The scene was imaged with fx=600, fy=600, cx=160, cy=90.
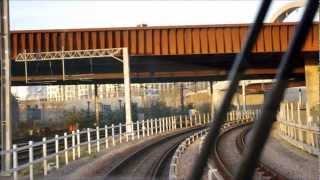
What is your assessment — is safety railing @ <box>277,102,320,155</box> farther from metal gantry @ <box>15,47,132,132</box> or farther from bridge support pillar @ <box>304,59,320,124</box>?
metal gantry @ <box>15,47,132,132</box>

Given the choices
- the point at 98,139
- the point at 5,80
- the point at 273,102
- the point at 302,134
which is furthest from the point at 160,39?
the point at 273,102

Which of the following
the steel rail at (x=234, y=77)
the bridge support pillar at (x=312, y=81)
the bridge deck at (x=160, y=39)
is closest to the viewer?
the steel rail at (x=234, y=77)

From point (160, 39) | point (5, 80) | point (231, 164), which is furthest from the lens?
point (160, 39)

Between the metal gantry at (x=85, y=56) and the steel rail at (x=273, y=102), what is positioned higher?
the metal gantry at (x=85, y=56)

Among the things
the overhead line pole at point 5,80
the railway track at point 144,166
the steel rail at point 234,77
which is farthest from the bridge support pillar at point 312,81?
the steel rail at point 234,77

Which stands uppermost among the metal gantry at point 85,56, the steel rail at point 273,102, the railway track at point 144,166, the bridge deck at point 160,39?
the bridge deck at point 160,39

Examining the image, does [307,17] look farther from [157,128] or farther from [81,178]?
[157,128]

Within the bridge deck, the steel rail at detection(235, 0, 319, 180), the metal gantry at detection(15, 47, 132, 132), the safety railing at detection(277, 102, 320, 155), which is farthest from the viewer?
the bridge deck

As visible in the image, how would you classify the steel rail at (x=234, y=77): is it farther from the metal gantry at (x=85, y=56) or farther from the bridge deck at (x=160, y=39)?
the bridge deck at (x=160, y=39)

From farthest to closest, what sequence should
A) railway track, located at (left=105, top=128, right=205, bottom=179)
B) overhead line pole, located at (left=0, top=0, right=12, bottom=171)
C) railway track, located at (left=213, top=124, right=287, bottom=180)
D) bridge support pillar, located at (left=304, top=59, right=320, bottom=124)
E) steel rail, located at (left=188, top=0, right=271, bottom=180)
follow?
bridge support pillar, located at (left=304, top=59, right=320, bottom=124) → railway track, located at (left=105, top=128, right=205, bottom=179) → overhead line pole, located at (left=0, top=0, right=12, bottom=171) → railway track, located at (left=213, top=124, right=287, bottom=180) → steel rail, located at (left=188, top=0, right=271, bottom=180)

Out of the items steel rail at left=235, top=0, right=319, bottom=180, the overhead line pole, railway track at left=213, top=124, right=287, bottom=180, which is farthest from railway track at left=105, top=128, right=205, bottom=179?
steel rail at left=235, top=0, right=319, bottom=180

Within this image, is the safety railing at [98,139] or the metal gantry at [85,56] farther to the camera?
the metal gantry at [85,56]

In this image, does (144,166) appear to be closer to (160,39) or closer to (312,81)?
(160,39)

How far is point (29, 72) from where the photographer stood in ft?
201
